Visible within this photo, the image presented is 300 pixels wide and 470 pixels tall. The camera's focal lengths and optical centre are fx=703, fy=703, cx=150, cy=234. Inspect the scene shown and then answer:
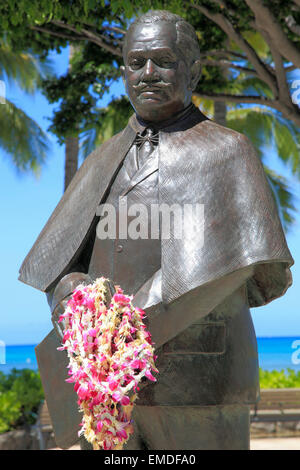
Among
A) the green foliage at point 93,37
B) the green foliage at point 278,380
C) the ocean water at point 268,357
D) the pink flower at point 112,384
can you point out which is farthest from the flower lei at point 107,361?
the ocean water at point 268,357

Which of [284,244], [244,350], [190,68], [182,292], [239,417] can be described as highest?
[190,68]

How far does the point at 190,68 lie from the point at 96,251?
2.78 ft

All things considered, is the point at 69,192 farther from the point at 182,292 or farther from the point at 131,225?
the point at 182,292

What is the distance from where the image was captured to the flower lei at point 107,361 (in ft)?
7.59

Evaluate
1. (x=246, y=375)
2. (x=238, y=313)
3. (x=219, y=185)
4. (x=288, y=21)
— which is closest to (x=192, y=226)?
(x=219, y=185)

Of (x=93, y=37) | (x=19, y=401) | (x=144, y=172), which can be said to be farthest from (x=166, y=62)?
(x=19, y=401)

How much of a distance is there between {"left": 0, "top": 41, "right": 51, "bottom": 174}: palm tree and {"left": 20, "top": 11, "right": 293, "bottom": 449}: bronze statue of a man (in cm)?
1484

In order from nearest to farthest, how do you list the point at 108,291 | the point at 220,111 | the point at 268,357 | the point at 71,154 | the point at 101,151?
the point at 108,291
the point at 101,151
the point at 220,111
the point at 71,154
the point at 268,357

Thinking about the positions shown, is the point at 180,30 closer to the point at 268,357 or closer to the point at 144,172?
the point at 144,172

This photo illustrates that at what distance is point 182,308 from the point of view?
254 cm

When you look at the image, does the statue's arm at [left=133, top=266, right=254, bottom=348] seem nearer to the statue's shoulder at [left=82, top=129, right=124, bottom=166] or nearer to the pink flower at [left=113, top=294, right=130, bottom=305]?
the pink flower at [left=113, top=294, right=130, bottom=305]

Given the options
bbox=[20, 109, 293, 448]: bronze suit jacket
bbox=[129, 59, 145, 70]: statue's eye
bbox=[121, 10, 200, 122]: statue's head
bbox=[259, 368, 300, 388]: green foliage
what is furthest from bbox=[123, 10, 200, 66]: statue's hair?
bbox=[259, 368, 300, 388]: green foliage

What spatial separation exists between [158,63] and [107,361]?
120cm

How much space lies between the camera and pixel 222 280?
254 centimetres
